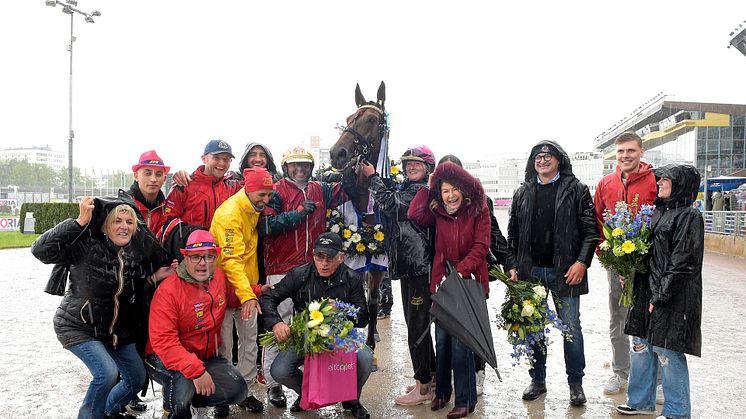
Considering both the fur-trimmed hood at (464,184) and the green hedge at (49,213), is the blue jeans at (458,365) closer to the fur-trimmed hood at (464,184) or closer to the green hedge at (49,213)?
the fur-trimmed hood at (464,184)

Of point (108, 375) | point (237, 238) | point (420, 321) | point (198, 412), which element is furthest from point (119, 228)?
point (420, 321)

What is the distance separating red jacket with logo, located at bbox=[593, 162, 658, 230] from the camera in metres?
5.06

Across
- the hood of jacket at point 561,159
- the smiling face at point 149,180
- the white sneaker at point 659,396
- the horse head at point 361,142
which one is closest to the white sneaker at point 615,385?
the white sneaker at point 659,396

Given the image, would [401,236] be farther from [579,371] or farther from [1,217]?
[1,217]

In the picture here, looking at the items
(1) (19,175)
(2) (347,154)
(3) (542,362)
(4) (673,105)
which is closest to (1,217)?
(2) (347,154)

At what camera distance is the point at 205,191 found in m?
5.04

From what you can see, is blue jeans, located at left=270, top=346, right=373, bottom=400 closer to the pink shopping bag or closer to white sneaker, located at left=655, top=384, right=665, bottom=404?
the pink shopping bag

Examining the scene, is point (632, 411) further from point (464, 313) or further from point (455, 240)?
point (455, 240)

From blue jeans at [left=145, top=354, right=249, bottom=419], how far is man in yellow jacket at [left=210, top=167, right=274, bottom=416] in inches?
12.5

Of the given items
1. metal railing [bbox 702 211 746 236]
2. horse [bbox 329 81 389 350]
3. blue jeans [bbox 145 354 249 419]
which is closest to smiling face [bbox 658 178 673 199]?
horse [bbox 329 81 389 350]

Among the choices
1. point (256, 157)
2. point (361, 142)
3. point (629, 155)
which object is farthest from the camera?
point (361, 142)

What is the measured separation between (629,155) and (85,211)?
4.44 metres

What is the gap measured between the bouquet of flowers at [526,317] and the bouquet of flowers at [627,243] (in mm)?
574

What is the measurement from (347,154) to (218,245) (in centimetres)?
177
